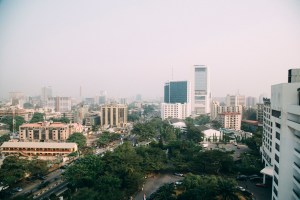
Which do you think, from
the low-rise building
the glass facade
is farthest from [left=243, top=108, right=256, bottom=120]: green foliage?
the low-rise building

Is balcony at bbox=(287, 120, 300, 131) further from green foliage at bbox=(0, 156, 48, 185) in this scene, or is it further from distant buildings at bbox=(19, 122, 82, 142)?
distant buildings at bbox=(19, 122, 82, 142)

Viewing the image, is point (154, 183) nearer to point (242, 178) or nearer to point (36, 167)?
point (242, 178)

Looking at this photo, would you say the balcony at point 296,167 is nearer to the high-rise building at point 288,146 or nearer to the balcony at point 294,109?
the high-rise building at point 288,146

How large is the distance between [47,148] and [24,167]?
5.99m

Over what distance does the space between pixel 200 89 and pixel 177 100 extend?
5.65m

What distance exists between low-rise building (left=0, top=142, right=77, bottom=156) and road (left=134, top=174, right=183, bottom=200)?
27.5ft

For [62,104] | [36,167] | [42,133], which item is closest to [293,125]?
[36,167]

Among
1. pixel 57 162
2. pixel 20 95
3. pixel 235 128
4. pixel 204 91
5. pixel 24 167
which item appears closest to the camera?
pixel 24 167

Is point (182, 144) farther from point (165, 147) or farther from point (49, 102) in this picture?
point (49, 102)

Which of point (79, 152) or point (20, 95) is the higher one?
point (20, 95)

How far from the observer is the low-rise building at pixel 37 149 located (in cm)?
1852

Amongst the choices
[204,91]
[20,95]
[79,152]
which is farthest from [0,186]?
[20,95]

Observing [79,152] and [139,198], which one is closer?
[139,198]

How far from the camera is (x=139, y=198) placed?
10.8 m
